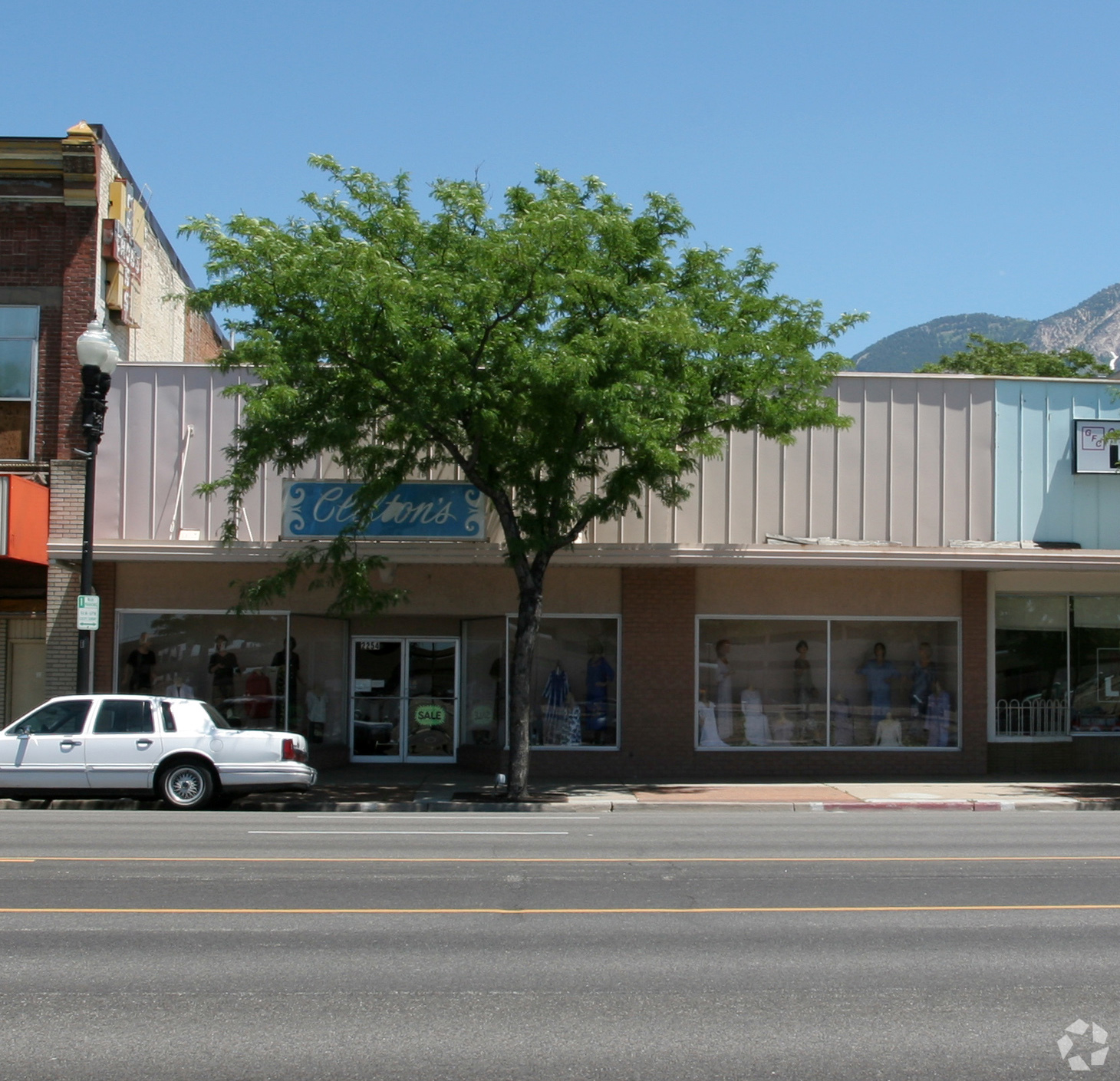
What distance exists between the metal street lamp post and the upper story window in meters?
3.40

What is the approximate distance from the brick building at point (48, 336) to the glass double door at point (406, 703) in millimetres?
4512

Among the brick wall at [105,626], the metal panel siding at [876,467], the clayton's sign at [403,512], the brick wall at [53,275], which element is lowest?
the brick wall at [105,626]

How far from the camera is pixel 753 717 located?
781 inches

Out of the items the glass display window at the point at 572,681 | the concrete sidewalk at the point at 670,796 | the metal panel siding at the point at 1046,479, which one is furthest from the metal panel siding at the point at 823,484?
the concrete sidewalk at the point at 670,796

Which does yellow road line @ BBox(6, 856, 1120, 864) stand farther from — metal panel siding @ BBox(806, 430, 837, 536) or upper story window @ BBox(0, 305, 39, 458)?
upper story window @ BBox(0, 305, 39, 458)

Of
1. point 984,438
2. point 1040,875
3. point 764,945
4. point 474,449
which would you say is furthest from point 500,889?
point 984,438

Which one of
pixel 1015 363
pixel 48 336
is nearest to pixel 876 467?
pixel 48 336

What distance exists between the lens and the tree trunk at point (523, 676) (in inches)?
652

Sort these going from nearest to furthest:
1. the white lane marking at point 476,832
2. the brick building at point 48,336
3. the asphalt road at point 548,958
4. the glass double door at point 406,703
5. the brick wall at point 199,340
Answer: the asphalt road at point 548,958, the white lane marking at point 476,832, the brick building at point 48,336, the glass double door at point 406,703, the brick wall at point 199,340

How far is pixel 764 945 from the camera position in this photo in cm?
773

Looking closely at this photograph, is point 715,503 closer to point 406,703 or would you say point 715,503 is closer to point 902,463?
point 902,463

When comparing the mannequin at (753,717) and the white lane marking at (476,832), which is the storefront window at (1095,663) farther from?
the white lane marking at (476,832)

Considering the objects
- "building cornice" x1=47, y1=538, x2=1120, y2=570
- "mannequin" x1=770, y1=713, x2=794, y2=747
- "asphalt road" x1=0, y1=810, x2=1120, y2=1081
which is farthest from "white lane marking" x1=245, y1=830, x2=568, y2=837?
"mannequin" x1=770, y1=713, x2=794, y2=747

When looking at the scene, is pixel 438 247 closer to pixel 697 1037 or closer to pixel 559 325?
pixel 559 325
